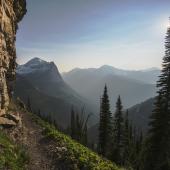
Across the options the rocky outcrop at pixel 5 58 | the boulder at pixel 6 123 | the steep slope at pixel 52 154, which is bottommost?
the steep slope at pixel 52 154

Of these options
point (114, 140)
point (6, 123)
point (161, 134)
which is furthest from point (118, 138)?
point (6, 123)

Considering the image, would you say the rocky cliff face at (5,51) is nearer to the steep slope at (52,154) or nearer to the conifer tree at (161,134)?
the steep slope at (52,154)

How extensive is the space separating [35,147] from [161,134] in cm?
1559

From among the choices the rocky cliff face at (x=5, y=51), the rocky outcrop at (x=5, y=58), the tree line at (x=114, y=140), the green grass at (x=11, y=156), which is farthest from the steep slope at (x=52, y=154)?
the tree line at (x=114, y=140)

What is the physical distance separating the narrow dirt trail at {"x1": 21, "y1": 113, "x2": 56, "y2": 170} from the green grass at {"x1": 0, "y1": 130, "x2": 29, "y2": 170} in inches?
27.7

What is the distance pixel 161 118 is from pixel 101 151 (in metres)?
22.9

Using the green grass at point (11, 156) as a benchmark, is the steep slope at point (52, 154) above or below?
below

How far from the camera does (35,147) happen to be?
2666 centimetres

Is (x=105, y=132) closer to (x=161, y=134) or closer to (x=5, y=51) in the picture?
(x=161, y=134)

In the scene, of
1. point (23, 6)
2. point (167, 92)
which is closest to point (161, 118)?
point (167, 92)

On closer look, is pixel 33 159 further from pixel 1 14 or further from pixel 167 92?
pixel 167 92

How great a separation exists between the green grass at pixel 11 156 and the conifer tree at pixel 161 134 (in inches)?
662

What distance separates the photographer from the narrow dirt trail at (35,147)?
22422 millimetres

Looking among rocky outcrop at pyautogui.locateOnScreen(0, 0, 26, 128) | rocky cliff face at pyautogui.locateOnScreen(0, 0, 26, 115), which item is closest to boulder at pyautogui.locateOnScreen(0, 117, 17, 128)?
rocky outcrop at pyautogui.locateOnScreen(0, 0, 26, 128)
